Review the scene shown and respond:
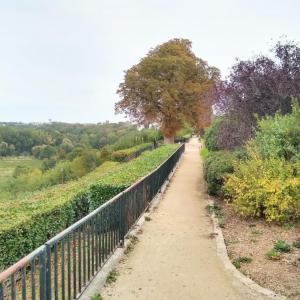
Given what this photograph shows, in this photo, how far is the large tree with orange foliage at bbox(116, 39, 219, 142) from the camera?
3888cm

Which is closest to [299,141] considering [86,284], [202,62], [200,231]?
[200,231]

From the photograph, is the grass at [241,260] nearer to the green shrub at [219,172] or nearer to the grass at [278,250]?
the grass at [278,250]

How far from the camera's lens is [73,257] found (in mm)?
4941

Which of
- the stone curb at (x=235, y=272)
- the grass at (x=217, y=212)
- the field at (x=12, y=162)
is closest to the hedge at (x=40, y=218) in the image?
the grass at (x=217, y=212)

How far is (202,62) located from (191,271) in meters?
38.6

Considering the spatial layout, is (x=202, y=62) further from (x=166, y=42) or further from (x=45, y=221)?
(x=45, y=221)

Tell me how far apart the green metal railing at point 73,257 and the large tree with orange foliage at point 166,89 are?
1211 inches

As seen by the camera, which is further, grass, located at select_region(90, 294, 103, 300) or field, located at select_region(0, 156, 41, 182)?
field, located at select_region(0, 156, 41, 182)

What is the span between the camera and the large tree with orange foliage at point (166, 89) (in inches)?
1531

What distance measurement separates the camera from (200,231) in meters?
8.83

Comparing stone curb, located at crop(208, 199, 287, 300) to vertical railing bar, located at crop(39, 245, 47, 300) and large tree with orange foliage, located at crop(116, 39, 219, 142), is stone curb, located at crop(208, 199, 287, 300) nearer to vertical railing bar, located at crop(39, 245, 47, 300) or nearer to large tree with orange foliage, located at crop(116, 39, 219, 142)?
vertical railing bar, located at crop(39, 245, 47, 300)

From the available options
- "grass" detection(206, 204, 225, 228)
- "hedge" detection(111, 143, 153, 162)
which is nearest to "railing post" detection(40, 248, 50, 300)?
"grass" detection(206, 204, 225, 228)

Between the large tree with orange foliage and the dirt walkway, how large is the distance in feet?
95.5

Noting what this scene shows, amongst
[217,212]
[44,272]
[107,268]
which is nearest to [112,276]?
[107,268]
